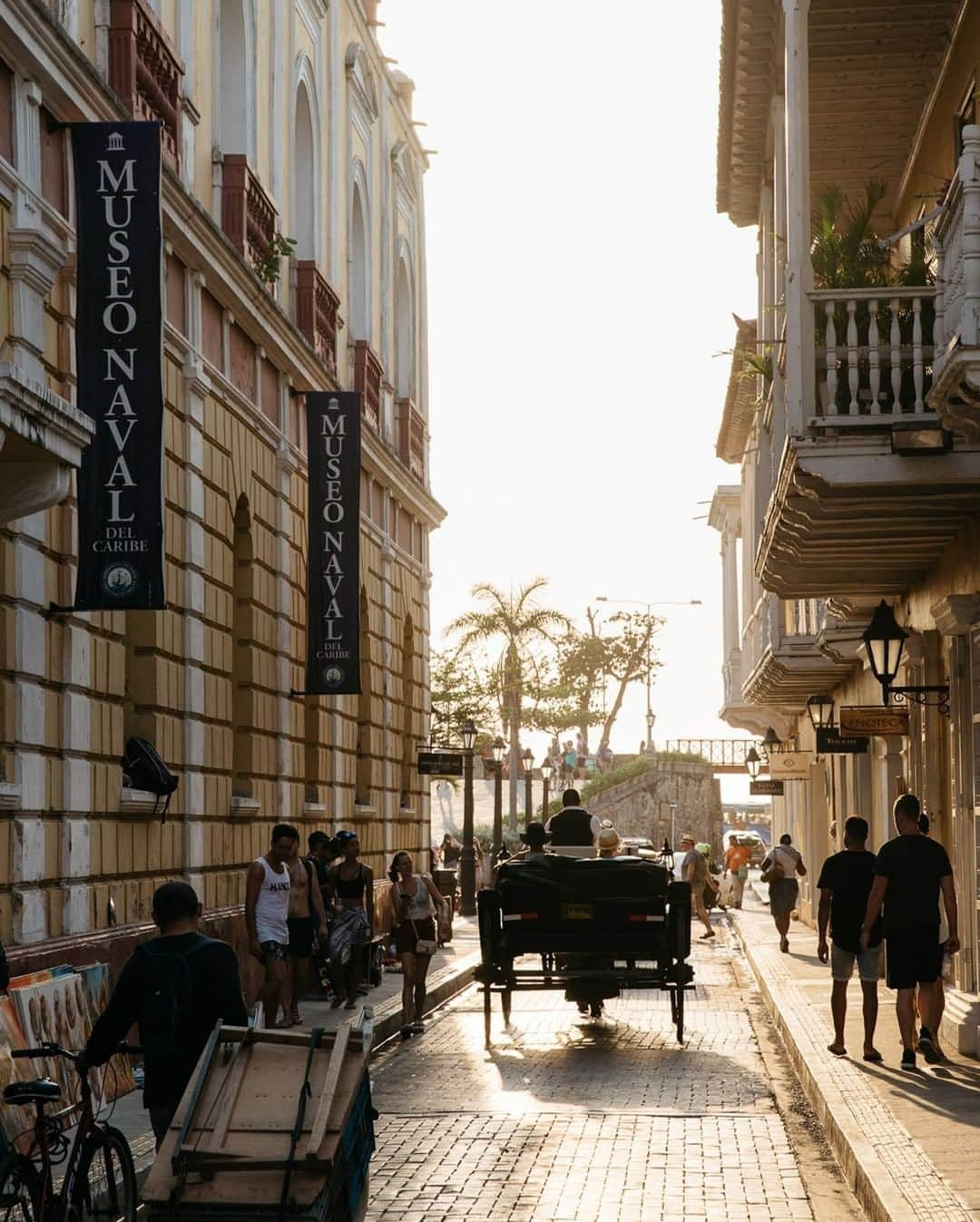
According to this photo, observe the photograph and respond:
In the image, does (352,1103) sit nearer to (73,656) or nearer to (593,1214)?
(593,1214)

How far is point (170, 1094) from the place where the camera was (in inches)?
314

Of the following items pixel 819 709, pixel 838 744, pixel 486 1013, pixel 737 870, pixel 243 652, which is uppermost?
pixel 243 652

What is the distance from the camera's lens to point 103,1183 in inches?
311

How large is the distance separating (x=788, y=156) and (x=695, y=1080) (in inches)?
256

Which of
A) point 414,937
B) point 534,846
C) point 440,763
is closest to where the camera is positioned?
point 414,937

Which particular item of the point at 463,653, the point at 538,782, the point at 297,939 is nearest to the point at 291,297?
the point at 297,939

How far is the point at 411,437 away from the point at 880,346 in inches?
792

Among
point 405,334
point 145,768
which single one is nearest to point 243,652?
point 145,768

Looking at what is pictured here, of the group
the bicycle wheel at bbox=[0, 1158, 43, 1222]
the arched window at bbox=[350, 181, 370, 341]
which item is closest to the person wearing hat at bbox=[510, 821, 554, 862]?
the bicycle wheel at bbox=[0, 1158, 43, 1222]

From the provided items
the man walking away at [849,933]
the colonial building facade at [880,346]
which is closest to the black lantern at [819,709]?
the colonial building facade at [880,346]

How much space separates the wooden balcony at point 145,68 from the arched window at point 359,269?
11313 millimetres

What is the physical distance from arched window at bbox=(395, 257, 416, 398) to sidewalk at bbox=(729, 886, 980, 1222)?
53.7ft

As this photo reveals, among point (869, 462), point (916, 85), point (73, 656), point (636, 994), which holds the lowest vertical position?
point (636, 994)

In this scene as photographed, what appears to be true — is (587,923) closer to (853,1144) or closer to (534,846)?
(534,846)
